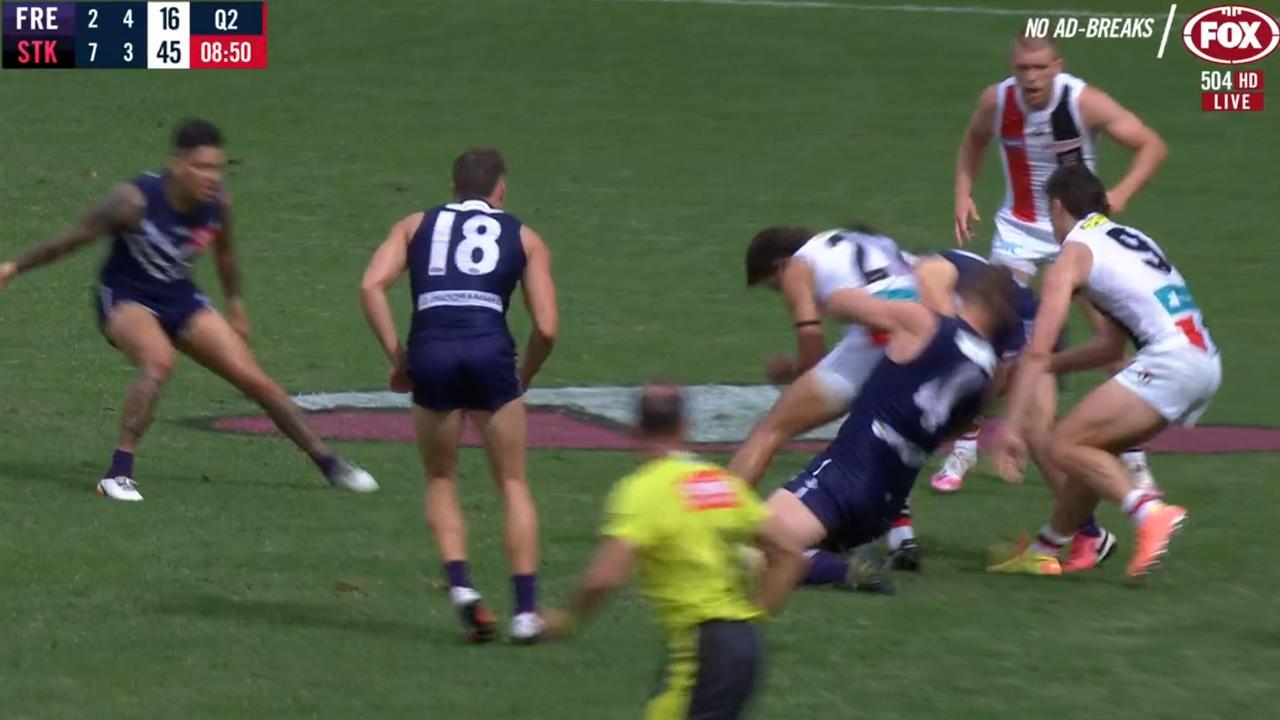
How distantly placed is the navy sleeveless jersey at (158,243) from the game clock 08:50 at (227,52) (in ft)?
57.1

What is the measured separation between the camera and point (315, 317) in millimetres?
17484

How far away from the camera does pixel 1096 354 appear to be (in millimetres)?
10719

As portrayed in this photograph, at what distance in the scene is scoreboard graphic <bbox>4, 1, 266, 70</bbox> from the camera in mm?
28344

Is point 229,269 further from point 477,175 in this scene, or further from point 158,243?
point 477,175

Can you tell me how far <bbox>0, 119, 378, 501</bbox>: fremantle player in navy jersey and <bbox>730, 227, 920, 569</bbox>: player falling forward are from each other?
287 cm

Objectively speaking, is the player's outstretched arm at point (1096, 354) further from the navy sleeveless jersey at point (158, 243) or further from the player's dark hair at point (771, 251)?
the navy sleeveless jersey at point (158, 243)

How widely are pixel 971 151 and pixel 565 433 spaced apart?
110 inches

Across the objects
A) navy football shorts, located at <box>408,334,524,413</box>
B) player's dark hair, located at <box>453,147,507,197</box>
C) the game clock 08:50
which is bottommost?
the game clock 08:50

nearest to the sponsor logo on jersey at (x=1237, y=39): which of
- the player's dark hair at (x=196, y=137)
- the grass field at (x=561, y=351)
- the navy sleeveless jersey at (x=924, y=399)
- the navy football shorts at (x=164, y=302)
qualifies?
the grass field at (x=561, y=351)

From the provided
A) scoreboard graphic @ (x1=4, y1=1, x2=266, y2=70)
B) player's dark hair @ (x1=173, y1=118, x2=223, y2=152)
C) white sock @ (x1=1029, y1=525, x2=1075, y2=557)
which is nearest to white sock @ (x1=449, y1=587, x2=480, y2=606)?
white sock @ (x1=1029, y1=525, x2=1075, y2=557)

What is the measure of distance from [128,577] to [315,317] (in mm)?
7717

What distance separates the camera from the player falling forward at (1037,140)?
12375mm

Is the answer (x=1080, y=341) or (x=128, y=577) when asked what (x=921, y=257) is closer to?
(x=128, y=577)

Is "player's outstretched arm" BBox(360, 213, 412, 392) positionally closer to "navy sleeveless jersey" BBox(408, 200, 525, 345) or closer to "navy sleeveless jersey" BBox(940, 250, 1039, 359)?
"navy sleeveless jersey" BBox(408, 200, 525, 345)
